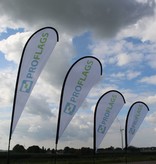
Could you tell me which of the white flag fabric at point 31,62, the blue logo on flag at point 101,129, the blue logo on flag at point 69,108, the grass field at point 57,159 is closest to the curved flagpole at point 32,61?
the white flag fabric at point 31,62

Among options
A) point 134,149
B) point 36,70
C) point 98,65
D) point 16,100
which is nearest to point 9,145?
point 16,100

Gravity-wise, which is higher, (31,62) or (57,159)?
(31,62)

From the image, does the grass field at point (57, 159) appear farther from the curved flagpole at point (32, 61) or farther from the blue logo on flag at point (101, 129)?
the curved flagpole at point (32, 61)

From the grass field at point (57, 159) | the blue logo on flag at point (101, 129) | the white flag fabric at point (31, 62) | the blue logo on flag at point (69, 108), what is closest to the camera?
the white flag fabric at point (31, 62)

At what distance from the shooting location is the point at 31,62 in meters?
17.4

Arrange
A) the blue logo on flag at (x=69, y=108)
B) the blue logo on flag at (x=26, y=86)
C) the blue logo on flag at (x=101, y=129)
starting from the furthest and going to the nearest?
the blue logo on flag at (x=101, y=129), the blue logo on flag at (x=69, y=108), the blue logo on flag at (x=26, y=86)

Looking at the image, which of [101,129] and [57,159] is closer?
Answer: [101,129]

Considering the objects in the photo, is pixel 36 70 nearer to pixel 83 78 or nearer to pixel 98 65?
pixel 83 78

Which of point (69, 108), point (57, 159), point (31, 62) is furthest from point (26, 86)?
point (57, 159)

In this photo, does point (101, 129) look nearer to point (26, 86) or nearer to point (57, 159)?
point (26, 86)

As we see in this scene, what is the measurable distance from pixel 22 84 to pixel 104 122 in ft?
26.4

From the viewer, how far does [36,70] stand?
17.3m

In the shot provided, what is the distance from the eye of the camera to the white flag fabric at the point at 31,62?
16.8 metres

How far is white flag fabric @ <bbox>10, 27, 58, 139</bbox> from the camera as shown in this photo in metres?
16.8
